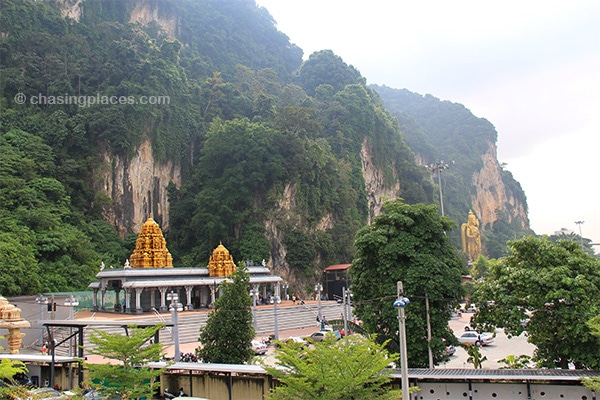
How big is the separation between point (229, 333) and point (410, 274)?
23.4 ft

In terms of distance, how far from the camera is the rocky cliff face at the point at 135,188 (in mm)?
52156

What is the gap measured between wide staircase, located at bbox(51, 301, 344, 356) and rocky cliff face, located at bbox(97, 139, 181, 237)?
→ 19.0m

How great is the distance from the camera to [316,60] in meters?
87.2

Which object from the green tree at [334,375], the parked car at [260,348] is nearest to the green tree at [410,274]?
the green tree at [334,375]

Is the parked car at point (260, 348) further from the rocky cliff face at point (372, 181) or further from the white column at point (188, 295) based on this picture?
the rocky cliff face at point (372, 181)

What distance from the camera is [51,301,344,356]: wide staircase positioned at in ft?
98.9

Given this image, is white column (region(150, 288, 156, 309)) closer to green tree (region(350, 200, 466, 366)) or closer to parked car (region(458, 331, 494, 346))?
parked car (region(458, 331, 494, 346))

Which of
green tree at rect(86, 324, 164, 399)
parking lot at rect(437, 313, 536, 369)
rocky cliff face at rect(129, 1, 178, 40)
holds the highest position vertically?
rocky cliff face at rect(129, 1, 178, 40)

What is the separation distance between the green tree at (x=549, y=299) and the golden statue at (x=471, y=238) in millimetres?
70483

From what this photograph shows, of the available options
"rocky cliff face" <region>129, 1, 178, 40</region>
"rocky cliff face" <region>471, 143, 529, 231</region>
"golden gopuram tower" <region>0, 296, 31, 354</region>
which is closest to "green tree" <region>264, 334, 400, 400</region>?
"golden gopuram tower" <region>0, 296, 31, 354</region>

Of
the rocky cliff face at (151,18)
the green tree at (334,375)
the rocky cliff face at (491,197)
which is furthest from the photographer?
the rocky cliff face at (491,197)

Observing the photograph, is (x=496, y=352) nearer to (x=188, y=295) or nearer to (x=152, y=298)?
(x=188, y=295)

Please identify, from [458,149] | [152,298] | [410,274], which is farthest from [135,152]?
[458,149]

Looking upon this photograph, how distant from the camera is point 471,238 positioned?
8556 cm
